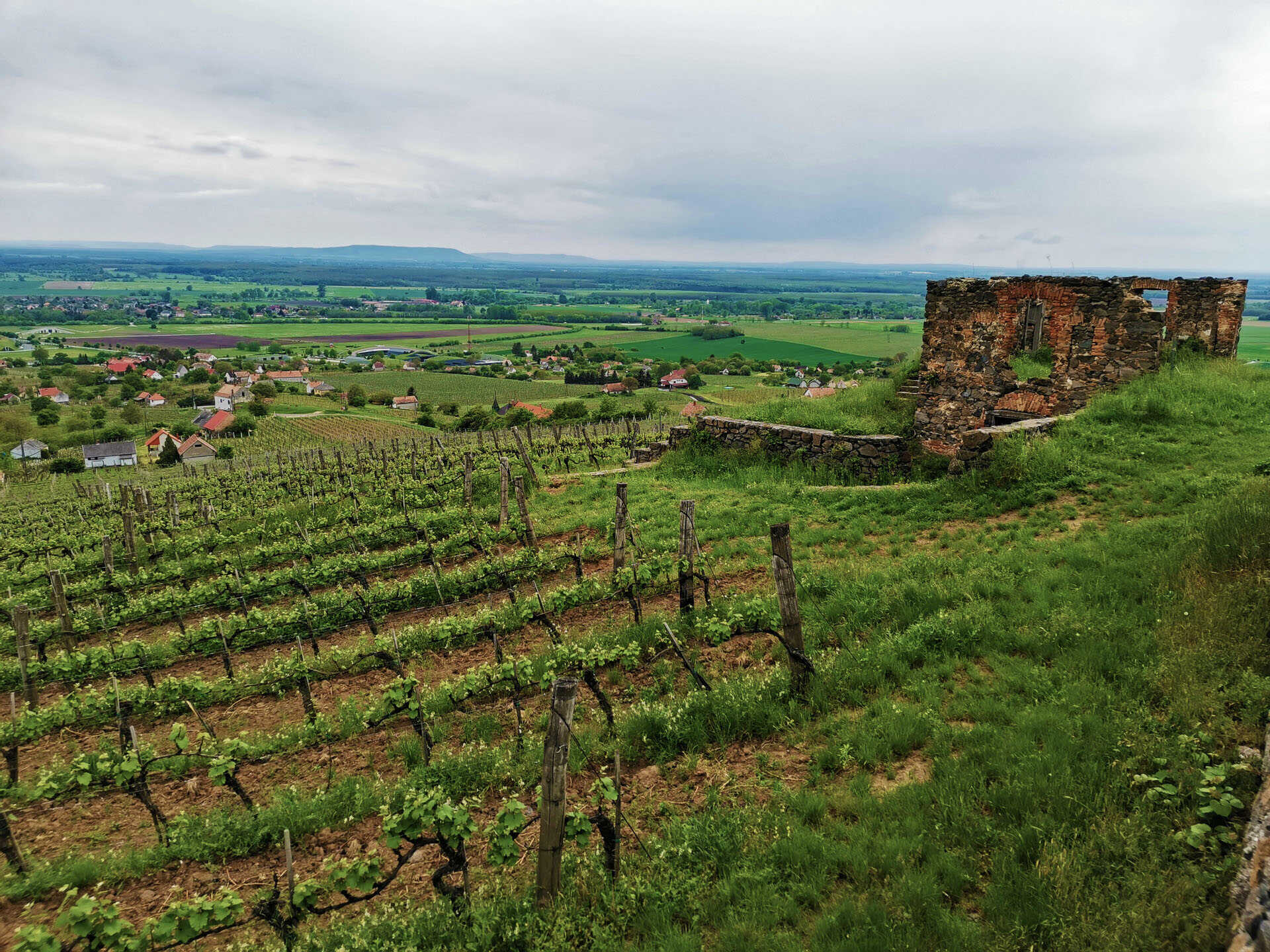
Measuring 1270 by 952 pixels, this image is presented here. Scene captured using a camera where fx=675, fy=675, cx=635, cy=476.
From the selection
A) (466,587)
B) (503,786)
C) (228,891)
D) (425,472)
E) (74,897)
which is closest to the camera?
(228,891)

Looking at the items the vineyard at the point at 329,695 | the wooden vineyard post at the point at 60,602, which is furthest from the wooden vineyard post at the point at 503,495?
the wooden vineyard post at the point at 60,602

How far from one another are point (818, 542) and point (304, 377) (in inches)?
5325

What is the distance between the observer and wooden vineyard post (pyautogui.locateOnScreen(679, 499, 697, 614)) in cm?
971

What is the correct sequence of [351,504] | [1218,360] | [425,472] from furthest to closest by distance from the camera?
1. [425,472]
2. [351,504]
3. [1218,360]

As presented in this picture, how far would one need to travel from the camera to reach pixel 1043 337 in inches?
677

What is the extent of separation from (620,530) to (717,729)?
523cm

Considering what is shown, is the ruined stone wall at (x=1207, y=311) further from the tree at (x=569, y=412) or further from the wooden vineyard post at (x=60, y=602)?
the tree at (x=569, y=412)

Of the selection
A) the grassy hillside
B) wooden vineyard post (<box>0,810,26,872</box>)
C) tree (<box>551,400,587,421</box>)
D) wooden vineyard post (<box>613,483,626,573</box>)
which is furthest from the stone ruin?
tree (<box>551,400,587,421</box>)

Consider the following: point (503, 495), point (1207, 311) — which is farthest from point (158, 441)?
point (1207, 311)

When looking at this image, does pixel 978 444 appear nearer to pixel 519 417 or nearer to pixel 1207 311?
pixel 1207 311

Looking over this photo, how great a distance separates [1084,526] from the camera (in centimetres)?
1013

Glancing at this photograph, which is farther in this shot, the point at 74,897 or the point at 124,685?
the point at 124,685

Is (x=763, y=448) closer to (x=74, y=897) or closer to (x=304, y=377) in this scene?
(x=74, y=897)

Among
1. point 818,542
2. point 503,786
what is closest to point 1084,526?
point 818,542
